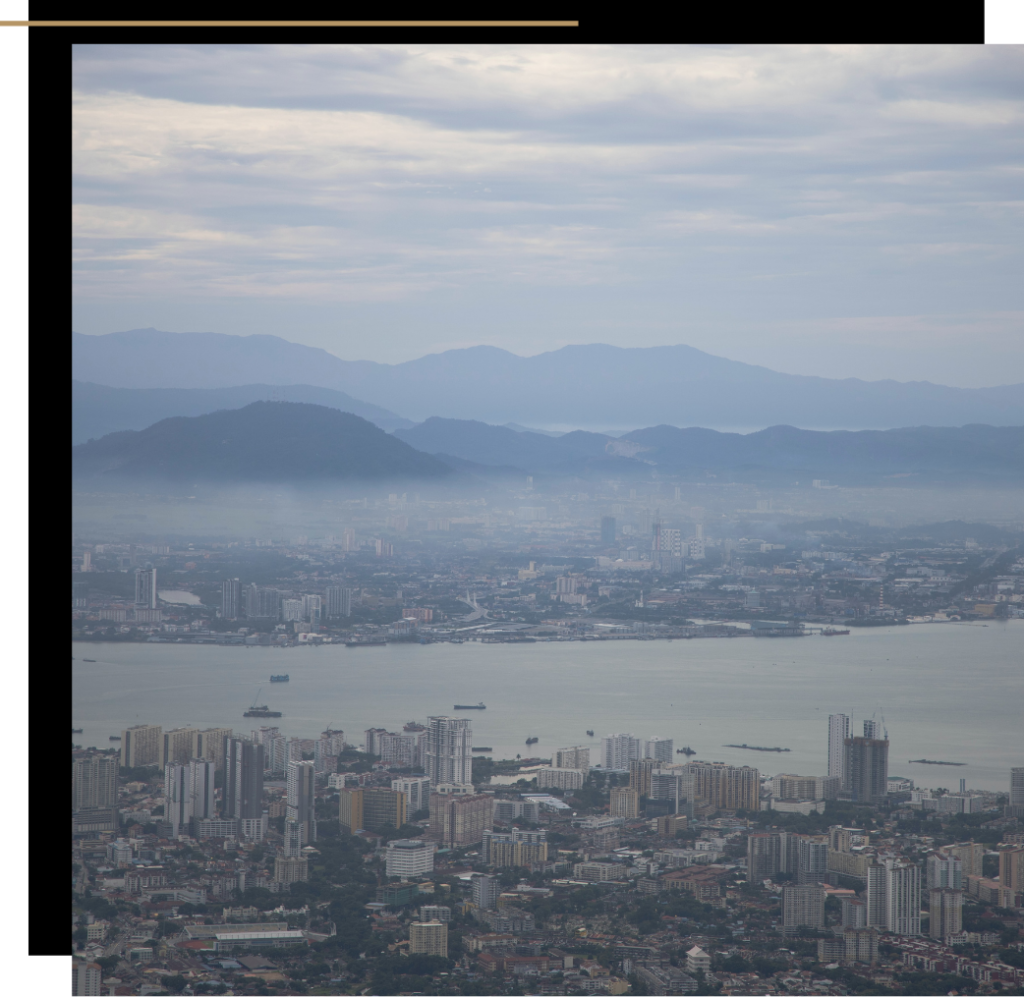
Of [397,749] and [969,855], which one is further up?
[397,749]

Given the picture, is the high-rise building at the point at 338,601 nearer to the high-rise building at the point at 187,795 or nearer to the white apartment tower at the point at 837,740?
the high-rise building at the point at 187,795

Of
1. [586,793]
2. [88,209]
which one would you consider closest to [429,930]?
[586,793]

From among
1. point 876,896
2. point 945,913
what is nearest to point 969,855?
point 945,913

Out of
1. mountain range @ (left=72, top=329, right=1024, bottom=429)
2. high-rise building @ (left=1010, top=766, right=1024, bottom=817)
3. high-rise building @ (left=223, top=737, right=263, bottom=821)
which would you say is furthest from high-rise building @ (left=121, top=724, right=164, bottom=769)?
high-rise building @ (left=1010, top=766, right=1024, bottom=817)

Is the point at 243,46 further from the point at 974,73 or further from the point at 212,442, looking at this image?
the point at 974,73

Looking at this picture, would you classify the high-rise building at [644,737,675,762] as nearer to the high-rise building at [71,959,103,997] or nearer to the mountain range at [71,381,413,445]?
the mountain range at [71,381,413,445]

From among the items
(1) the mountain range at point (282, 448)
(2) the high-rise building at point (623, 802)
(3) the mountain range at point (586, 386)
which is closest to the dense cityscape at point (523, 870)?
(2) the high-rise building at point (623, 802)

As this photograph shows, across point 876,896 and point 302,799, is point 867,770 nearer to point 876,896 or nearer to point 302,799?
point 876,896
